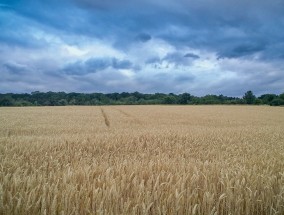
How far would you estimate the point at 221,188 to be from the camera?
3.89m

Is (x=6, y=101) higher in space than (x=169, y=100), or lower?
lower

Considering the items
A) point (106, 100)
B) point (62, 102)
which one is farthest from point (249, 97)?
point (62, 102)

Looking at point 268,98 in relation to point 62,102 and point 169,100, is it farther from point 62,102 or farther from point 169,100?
point 62,102

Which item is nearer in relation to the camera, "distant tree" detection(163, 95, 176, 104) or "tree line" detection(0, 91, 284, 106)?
"tree line" detection(0, 91, 284, 106)

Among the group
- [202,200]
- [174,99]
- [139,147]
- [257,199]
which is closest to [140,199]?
[202,200]

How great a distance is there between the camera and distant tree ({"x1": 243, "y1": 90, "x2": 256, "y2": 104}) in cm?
10862

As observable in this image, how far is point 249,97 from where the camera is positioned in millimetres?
111188

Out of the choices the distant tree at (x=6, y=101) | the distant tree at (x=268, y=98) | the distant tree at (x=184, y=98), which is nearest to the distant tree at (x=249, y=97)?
the distant tree at (x=268, y=98)

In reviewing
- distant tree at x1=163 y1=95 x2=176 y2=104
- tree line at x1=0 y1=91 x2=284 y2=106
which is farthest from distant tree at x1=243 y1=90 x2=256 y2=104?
distant tree at x1=163 y1=95 x2=176 y2=104

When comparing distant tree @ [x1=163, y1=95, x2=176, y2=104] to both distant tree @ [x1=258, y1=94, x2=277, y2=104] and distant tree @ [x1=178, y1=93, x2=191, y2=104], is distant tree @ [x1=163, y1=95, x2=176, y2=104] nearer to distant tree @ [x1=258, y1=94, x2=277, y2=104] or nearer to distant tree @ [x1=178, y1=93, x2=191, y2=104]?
distant tree @ [x1=178, y1=93, x2=191, y2=104]

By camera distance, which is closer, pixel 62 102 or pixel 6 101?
pixel 6 101

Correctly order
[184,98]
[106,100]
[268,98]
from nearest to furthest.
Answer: [268,98]
[106,100]
[184,98]

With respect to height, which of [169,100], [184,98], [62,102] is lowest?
[62,102]

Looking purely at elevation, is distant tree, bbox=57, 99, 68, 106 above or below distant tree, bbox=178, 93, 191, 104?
Result: below
